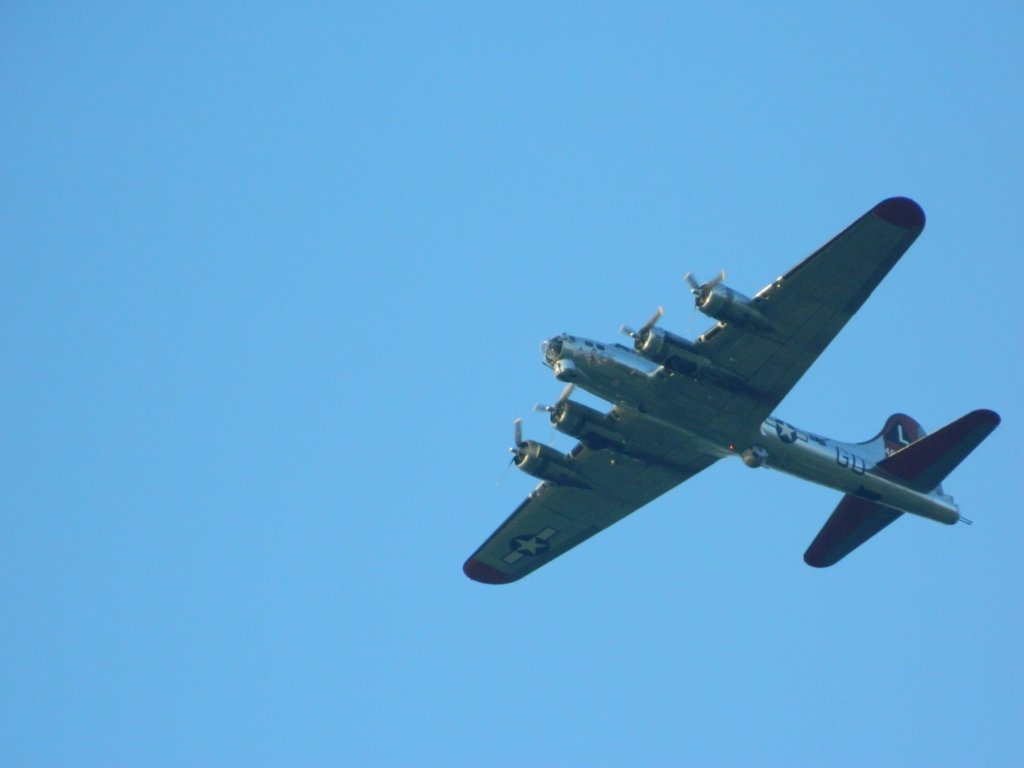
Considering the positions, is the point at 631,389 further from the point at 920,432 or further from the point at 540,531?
the point at 920,432

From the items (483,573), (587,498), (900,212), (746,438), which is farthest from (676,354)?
(483,573)

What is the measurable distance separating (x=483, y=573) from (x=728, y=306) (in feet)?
51.4

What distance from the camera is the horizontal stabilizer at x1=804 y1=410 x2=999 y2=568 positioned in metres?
44.9

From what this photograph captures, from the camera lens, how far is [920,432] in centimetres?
5116

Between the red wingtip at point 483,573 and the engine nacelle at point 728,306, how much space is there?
14.9 metres

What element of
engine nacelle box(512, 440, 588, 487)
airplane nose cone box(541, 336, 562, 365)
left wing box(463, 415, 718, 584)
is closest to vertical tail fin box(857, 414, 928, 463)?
left wing box(463, 415, 718, 584)

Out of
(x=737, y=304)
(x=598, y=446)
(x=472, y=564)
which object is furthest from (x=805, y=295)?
(x=472, y=564)

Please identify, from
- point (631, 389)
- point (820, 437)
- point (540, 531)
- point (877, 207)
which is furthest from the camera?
point (540, 531)

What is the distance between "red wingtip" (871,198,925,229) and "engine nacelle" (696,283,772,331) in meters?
4.50

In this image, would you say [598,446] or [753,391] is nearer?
[753,391]

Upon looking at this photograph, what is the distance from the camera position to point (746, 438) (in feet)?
147

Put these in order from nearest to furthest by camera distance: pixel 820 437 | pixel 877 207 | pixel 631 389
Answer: pixel 877 207 → pixel 631 389 → pixel 820 437

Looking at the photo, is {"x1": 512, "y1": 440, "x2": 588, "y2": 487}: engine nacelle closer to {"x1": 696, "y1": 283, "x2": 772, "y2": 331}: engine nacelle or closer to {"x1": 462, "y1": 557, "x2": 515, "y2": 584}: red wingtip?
{"x1": 462, "y1": 557, "x2": 515, "y2": 584}: red wingtip

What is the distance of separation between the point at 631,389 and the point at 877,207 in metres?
9.14
